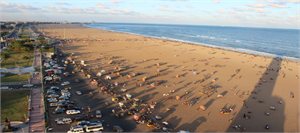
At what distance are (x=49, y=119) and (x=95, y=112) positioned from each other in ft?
14.6

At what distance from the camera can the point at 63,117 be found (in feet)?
101

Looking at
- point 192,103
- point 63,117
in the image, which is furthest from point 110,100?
point 192,103

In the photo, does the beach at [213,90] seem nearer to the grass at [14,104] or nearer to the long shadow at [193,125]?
the long shadow at [193,125]

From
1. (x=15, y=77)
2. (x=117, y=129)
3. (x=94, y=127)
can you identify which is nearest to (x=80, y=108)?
(x=94, y=127)

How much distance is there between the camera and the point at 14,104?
33.2 metres

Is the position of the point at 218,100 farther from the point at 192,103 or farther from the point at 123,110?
the point at 123,110

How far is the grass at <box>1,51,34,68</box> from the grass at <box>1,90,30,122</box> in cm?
1736

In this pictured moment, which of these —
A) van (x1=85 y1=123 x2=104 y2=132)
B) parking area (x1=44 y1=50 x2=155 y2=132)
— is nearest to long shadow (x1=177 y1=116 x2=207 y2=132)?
parking area (x1=44 y1=50 x2=155 y2=132)

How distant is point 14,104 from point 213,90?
23.3m

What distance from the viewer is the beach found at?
3122 centimetres

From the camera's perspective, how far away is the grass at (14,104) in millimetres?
29750

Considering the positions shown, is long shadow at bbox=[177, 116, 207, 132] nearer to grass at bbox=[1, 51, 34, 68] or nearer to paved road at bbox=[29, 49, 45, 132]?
paved road at bbox=[29, 49, 45, 132]

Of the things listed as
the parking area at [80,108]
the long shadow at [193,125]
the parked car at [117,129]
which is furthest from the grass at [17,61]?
the long shadow at [193,125]

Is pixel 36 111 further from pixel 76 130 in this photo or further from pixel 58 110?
pixel 76 130
